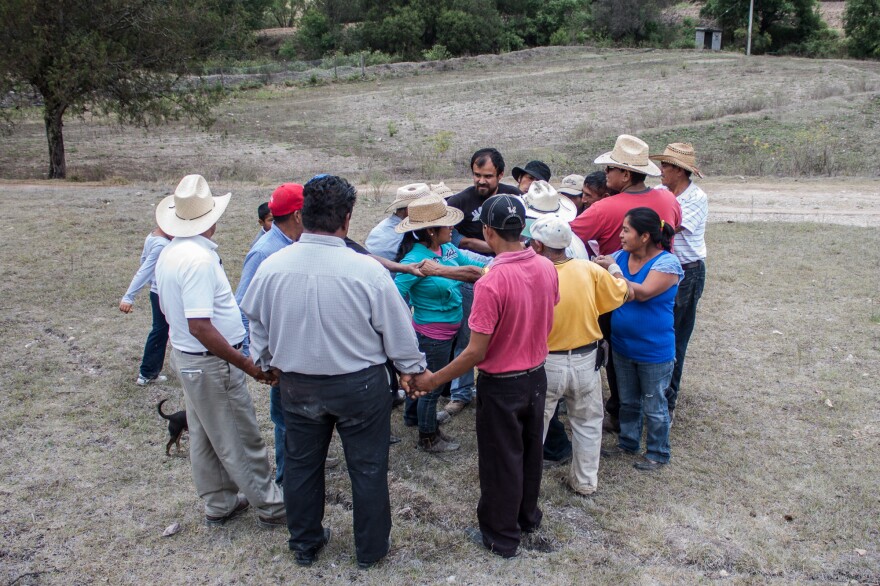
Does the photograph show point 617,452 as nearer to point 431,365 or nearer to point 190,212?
point 431,365

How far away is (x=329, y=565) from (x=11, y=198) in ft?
40.8

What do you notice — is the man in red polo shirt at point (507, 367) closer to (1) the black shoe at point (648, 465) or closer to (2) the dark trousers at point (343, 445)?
(2) the dark trousers at point (343, 445)

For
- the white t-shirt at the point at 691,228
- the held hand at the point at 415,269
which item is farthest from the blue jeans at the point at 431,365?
the white t-shirt at the point at 691,228

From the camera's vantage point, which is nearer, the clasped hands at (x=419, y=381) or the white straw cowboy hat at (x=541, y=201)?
the clasped hands at (x=419, y=381)

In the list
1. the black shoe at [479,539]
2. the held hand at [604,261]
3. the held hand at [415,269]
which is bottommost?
the black shoe at [479,539]

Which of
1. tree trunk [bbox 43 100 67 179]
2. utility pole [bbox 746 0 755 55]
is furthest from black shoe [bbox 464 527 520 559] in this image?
utility pole [bbox 746 0 755 55]

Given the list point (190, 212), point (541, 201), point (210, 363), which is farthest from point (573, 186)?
point (210, 363)

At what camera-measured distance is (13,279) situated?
8766mm

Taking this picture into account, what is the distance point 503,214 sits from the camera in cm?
371

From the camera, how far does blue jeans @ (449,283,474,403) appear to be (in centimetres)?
540

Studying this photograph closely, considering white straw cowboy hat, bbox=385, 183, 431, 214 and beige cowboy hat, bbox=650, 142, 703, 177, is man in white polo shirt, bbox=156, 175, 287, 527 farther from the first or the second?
beige cowboy hat, bbox=650, 142, 703, 177

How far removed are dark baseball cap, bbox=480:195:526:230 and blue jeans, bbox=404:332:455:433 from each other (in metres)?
1.44

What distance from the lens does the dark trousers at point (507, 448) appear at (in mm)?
3816

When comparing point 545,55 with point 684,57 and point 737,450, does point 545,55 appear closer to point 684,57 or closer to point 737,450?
point 684,57
